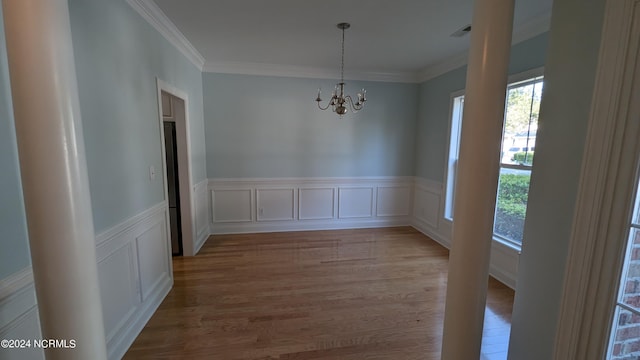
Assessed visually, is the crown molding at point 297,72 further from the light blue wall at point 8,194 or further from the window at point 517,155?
the light blue wall at point 8,194

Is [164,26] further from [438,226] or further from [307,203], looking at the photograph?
[438,226]

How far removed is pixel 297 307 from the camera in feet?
8.14

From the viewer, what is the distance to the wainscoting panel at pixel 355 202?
186 inches

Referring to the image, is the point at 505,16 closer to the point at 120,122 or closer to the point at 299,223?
the point at 120,122

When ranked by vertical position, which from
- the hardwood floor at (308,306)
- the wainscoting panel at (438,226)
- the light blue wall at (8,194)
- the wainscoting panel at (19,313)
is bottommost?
the hardwood floor at (308,306)

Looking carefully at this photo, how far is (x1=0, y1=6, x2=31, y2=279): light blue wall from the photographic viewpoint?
3.62 feet

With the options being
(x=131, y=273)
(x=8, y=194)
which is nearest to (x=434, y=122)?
(x=131, y=273)

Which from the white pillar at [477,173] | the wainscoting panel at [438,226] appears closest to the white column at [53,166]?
the white pillar at [477,173]

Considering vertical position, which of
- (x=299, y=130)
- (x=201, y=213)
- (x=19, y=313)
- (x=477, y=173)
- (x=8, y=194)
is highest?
(x=299, y=130)

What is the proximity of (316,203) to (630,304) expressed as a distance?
3859 mm

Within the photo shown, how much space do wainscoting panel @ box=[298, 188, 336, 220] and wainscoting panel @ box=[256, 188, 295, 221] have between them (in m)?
0.16

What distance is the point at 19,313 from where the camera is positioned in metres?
1.19

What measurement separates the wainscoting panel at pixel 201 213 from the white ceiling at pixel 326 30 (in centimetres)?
181

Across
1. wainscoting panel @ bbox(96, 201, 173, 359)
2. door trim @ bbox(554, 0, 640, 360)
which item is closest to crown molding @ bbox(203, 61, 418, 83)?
wainscoting panel @ bbox(96, 201, 173, 359)
